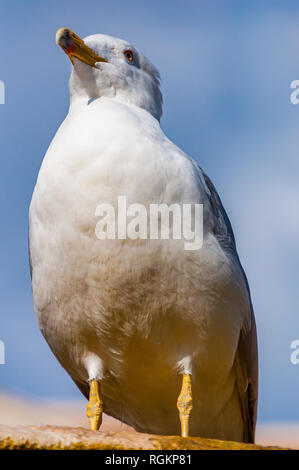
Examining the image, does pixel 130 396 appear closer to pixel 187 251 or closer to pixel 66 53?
pixel 187 251

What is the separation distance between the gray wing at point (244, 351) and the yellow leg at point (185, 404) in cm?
80

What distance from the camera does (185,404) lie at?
19.6ft

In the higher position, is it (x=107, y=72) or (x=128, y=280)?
(x=107, y=72)

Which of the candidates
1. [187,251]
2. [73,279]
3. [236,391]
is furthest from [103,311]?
[236,391]

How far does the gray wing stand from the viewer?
6.47 m

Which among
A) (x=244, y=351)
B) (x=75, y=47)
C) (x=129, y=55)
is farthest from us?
(x=129, y=55)

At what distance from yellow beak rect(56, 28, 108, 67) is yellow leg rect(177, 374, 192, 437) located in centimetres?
281

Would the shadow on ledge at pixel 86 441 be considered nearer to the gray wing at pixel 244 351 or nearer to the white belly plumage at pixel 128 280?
the white belly plumage at pixel 128 280

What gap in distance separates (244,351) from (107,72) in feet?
8.85

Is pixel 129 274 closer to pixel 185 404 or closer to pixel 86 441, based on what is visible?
pixel 185 404

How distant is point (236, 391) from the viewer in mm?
6910

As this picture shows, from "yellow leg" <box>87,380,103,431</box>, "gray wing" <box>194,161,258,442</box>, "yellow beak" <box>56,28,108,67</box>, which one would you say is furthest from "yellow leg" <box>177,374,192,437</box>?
"yellow beak" <box>56,28,108,67</box>

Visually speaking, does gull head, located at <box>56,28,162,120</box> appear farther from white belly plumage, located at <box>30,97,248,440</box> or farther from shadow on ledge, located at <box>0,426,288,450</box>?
shadow on ledge, located at <box>0,426,288,450</box>

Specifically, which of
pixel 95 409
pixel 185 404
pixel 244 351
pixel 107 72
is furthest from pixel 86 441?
pixel 107 72
